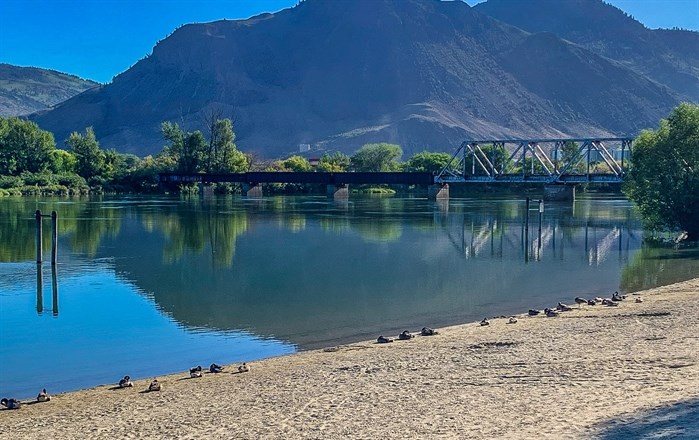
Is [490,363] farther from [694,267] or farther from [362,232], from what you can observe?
[362,232]

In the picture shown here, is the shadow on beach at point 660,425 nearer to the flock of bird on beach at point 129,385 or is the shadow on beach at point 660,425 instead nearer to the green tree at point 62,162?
the flock of bird on beach at point 129,385

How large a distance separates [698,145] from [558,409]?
3938 cm

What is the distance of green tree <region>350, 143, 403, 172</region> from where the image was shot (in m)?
161

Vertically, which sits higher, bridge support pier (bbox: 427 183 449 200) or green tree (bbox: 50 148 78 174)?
green tree (bbox: 50 148 78 174)

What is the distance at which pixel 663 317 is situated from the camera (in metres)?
21.2

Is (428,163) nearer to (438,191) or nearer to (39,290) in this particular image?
(438,191)

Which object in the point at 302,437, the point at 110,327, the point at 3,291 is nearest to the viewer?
the point at 302,437

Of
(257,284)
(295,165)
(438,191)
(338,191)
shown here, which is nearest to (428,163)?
(295,165)

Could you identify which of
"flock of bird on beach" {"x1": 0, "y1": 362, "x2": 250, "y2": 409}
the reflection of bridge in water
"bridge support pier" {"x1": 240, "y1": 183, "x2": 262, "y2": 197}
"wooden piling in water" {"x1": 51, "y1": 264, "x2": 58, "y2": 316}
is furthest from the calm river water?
"bridge support pier" {"x1": 240, "y1": 183, "x2": 262, "y2": 197}

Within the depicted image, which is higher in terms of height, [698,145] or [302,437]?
[698,145]

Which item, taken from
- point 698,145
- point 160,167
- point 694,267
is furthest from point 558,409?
point 160,167

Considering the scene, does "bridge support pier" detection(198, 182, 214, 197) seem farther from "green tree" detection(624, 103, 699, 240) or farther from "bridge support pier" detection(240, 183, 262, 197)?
"green tree" detection(624, 103, 699, 240)

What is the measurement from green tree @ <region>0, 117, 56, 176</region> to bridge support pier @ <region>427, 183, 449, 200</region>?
217ft

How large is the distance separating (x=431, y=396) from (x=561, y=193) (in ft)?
346
